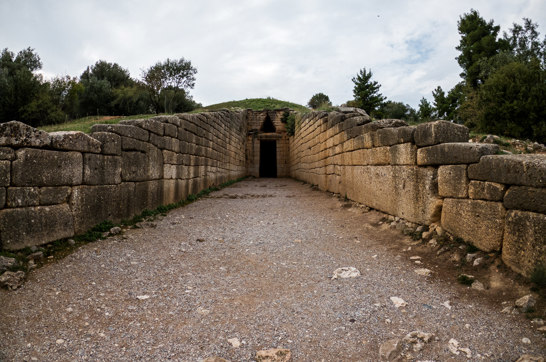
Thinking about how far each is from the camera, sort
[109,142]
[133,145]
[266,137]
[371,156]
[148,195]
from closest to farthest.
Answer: [109,142]
[133,145]
[148,195]
[371,156]
[266,137]

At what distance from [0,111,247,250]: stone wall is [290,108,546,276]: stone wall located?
449 centimetres

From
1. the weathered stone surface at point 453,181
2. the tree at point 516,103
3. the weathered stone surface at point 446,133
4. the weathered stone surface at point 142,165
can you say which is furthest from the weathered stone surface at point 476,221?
the tree at point 516,103

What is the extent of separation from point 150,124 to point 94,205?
229 cm

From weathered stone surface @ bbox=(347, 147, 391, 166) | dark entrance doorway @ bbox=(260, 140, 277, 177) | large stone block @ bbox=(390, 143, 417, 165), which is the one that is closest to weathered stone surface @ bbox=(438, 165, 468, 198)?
large stone block @ bbox=(390, 143, 417, 165)

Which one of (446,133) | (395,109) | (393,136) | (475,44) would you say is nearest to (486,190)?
(446,133)

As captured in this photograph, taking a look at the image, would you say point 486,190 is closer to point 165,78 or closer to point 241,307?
point 241,307

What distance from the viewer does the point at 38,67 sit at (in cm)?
2220

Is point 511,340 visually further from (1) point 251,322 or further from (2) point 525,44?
(2) point 525,44

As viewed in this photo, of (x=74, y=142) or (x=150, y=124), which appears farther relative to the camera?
(x=150, y=124)

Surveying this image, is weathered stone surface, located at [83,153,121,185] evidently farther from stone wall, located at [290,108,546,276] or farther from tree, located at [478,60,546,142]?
tree, located at [478,60,546,142]

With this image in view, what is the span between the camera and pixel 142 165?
579 cm

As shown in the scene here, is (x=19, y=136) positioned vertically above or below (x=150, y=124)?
below

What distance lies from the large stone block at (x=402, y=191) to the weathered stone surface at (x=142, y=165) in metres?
4.58

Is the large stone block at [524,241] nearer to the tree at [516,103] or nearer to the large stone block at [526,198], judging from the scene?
the large stone block at [526,198]
